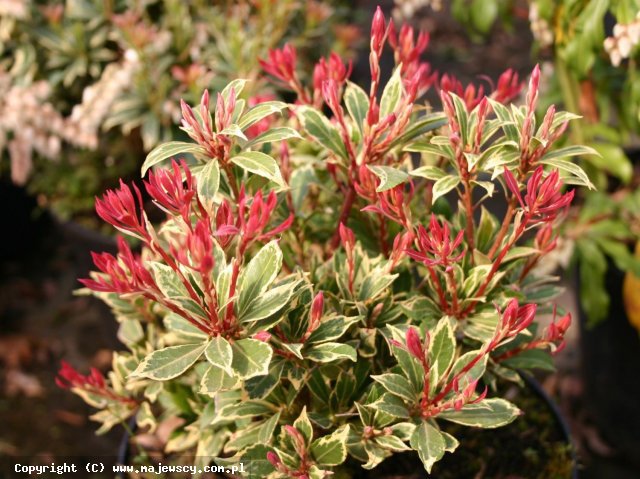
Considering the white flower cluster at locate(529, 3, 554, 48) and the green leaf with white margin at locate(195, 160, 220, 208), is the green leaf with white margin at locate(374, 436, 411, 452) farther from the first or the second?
the white flower cluster at locate(529, 3, 554, 48)

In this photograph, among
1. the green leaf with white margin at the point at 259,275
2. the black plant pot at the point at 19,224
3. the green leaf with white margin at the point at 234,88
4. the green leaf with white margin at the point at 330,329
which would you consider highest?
the green leaf with white margin at the point at 234,88

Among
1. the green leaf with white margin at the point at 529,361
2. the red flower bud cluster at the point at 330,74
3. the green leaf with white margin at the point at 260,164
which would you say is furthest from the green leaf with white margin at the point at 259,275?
the green leaf with white margin at the point at 529,361

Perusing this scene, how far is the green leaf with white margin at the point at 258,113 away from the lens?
49.5 inches

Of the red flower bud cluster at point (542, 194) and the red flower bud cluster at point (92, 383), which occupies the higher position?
the red flower bud cluster at point (542, 194)

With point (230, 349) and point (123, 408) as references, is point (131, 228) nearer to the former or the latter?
point (230, 349)

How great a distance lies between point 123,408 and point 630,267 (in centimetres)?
154

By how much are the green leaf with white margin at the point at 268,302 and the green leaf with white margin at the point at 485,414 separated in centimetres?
35

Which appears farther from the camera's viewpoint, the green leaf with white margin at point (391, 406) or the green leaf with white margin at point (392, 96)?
the green leaf with white margin at point (392, 96)

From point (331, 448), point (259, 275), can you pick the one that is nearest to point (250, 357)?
point (259, 275)

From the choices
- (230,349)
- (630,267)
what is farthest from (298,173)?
(630,267)

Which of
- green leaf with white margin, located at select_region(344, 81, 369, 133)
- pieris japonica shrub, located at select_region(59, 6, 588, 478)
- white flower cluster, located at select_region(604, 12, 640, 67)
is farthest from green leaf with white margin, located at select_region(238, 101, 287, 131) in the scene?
white flower cluster, located at select_region(604, 12, 640, 67)

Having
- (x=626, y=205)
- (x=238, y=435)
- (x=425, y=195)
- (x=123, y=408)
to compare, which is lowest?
(x=123, y=408)

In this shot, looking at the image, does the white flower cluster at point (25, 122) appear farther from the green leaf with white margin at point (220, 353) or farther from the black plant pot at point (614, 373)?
the black plant pot at point (614, 373)

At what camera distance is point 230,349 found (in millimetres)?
1137
